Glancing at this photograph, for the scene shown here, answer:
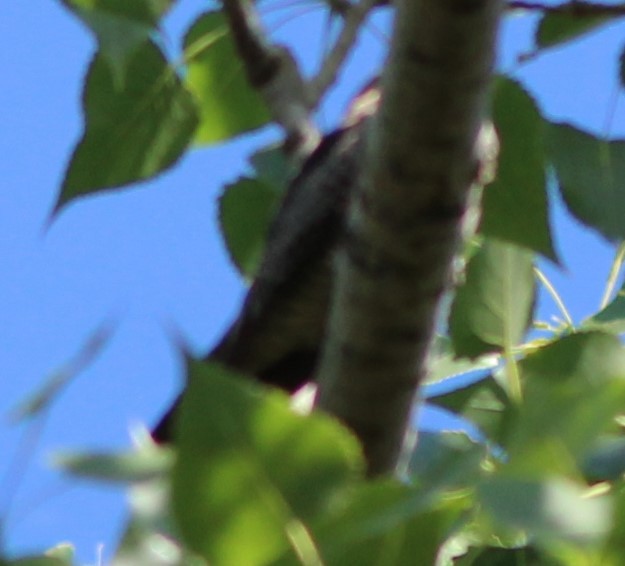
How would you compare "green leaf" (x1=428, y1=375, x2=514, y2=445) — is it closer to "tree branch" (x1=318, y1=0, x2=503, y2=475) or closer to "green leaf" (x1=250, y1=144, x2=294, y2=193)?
"tree branch" (x1=318, y1=0, x2=503, y2=475)

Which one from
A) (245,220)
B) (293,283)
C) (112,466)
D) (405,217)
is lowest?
(293,283)

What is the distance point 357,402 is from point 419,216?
157mm

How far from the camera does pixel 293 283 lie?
4.64 feet

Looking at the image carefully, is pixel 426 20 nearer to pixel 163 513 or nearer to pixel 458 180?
pixel 458 180

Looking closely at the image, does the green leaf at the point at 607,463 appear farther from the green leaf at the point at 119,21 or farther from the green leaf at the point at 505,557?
the green leaf at the point at 119,21

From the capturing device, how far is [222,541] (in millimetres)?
547

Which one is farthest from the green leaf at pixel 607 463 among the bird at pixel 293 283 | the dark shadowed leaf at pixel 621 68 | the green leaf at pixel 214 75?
the green leaf at pixel 214 75

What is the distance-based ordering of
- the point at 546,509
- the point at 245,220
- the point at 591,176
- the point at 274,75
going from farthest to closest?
the point at 245,220
the point at 274,75
the point at 591,176
the point at 546,509

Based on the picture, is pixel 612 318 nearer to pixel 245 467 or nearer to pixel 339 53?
pixel 339 53

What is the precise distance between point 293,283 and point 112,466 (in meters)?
0.94

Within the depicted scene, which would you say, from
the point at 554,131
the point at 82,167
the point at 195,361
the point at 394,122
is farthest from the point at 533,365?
the point at 195,361

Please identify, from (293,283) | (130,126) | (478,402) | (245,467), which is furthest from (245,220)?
(245,467)

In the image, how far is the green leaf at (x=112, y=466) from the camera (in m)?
0.47

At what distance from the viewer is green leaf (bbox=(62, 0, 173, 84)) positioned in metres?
0.85
